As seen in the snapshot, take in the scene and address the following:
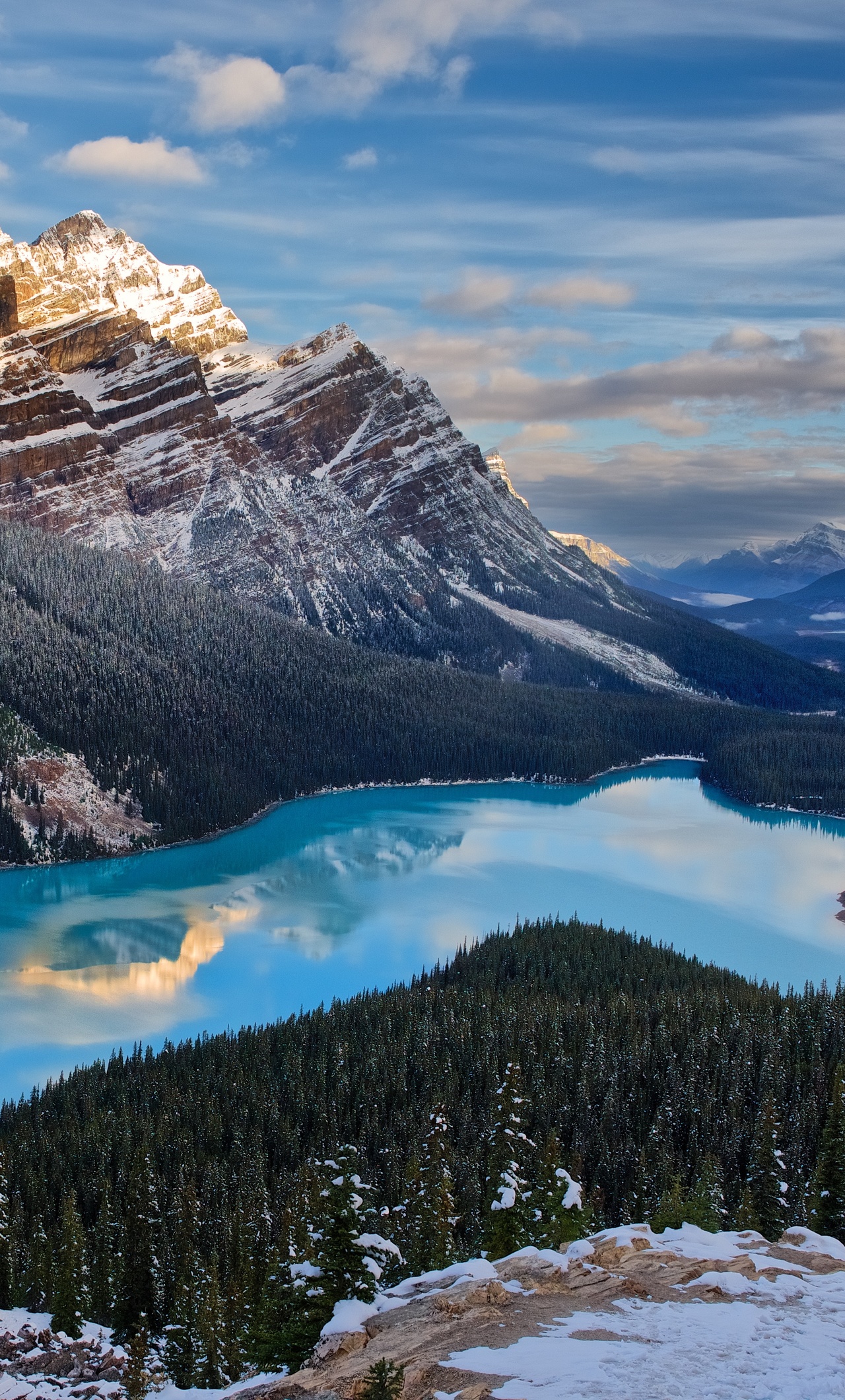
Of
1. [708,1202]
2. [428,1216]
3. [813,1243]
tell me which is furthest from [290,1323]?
[708,1202]

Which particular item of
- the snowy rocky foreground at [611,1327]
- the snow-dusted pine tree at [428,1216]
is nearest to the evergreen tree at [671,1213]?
the snow-dusted pine tree at [428,1216]

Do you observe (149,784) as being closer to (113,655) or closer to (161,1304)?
(113,655)

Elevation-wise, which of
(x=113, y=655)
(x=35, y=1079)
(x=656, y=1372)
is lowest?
(x=35, y=1079)

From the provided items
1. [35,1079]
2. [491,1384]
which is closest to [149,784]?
[35,1079]

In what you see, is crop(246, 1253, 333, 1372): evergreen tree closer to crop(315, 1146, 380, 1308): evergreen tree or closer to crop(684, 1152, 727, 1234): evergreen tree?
crop(315, 1146, 380, 1308): evergreen tree

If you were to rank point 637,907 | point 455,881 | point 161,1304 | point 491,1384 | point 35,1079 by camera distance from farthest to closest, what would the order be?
point 455,881, point 637,907, point 35,1079, point 161,1304, point 491,1384

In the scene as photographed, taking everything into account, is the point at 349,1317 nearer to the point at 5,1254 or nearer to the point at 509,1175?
the point at 509,1175

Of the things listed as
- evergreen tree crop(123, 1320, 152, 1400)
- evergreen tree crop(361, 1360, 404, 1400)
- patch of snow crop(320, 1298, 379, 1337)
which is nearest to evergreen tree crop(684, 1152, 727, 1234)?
patch of snow crop(320, 1298, 379, 1337)

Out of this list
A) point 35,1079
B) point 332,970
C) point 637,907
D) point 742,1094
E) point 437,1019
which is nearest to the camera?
point 742,1094
